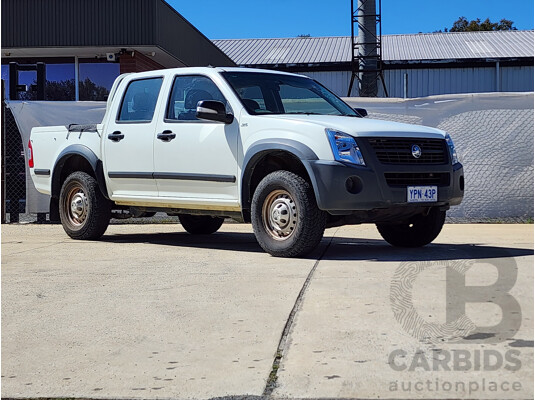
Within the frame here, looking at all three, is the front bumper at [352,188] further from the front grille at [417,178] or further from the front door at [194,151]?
the front door at [194,151]

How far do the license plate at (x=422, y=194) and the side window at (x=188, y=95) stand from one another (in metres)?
2.21

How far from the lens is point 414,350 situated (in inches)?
169

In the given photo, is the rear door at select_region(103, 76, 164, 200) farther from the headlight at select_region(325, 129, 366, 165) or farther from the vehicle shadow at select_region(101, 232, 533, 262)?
the headlight at select_region(325, 129, 366, 165)

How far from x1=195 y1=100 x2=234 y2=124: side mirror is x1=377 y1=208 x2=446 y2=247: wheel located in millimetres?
2115

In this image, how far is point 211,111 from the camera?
816cm

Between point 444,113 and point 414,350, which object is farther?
point 444,113

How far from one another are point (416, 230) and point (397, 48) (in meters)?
33.8

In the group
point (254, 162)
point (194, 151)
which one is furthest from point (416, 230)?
point (194, 151)

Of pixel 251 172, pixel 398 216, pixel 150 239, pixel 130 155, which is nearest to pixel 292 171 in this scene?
pixel 251 172

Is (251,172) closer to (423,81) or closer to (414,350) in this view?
(414,350)

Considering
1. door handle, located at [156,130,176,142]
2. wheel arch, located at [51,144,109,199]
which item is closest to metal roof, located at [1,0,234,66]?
wheel arch, located at [51,144,109,199]

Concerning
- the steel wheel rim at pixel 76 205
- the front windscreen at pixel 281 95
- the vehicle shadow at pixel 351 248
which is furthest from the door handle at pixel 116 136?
the front windscreen at pixel 281 95

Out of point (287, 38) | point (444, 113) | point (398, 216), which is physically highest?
point (287, 38)

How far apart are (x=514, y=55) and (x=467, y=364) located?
35.4m
